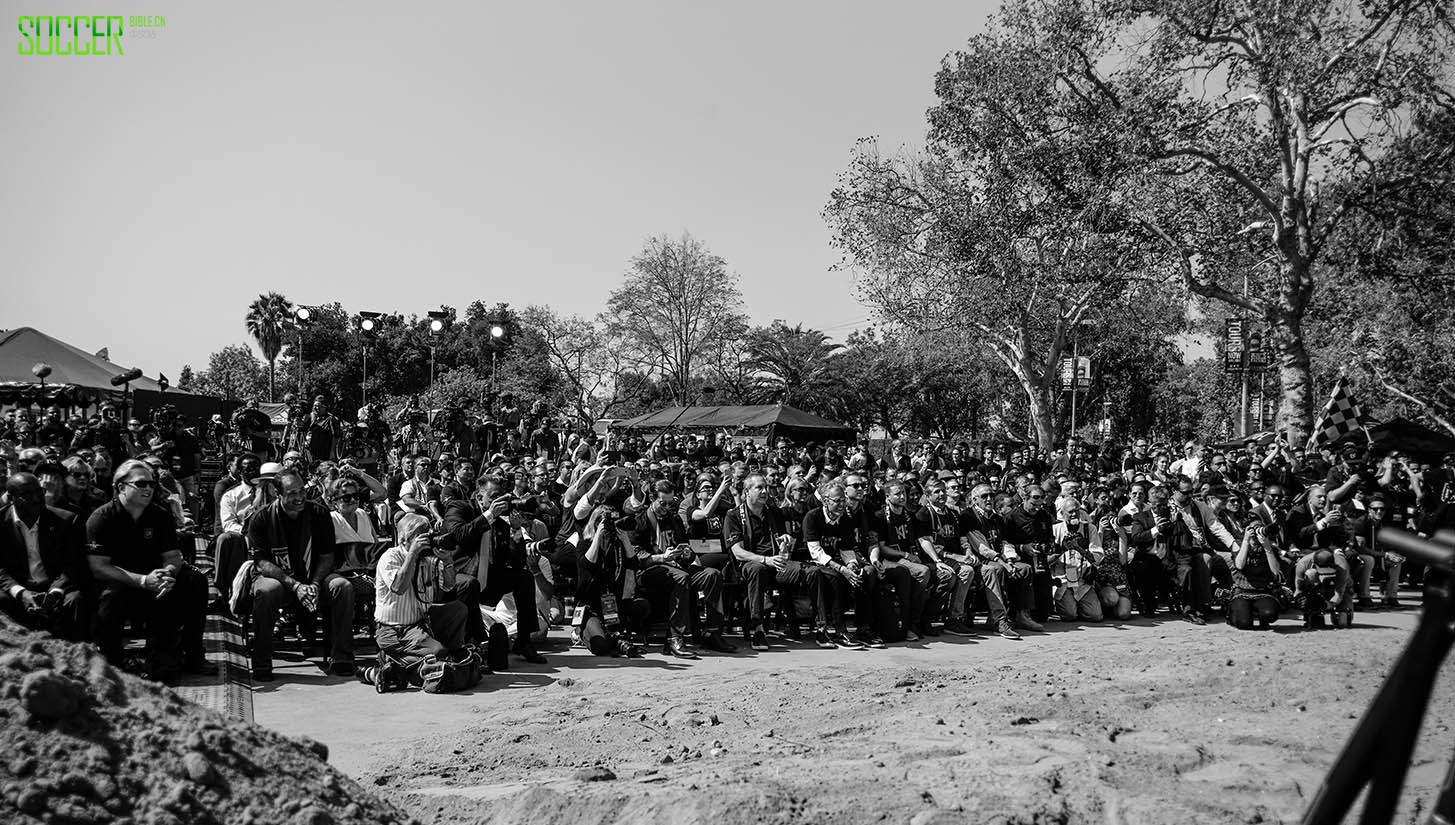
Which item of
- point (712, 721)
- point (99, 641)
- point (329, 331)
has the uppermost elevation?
point (329, 331)

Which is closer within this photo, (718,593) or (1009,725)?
(1009,725)

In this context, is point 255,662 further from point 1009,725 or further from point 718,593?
point 1009,725

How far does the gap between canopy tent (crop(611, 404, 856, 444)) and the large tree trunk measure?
39.6 feet

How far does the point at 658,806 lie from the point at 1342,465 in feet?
59.6

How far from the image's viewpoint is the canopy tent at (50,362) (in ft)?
83.4

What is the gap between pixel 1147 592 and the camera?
1179 cm

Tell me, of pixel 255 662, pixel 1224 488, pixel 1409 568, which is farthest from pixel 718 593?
pixel 1409 568

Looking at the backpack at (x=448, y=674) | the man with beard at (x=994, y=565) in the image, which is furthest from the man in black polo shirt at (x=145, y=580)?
the man with beard at (x=994, y=565)

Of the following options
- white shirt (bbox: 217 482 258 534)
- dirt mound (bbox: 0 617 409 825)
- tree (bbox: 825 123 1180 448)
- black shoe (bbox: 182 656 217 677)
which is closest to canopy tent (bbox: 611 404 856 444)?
tree (bbox: 825 123 1180 448)

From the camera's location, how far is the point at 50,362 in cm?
2636

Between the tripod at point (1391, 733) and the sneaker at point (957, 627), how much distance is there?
9.07 m

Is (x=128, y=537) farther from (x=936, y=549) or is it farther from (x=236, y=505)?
(x=936, y=549)

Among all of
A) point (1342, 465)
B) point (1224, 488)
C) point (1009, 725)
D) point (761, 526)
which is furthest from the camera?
point (1342, 465)

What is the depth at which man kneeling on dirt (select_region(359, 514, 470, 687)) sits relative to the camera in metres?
7.50
